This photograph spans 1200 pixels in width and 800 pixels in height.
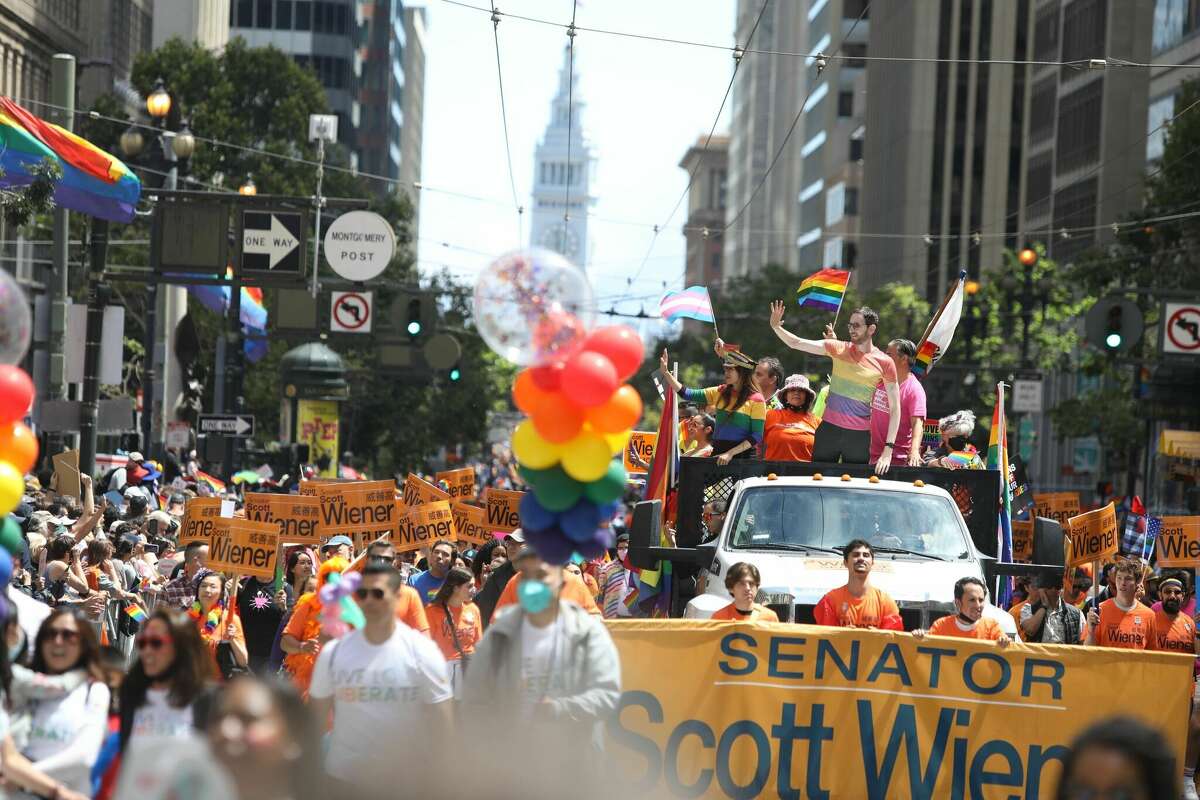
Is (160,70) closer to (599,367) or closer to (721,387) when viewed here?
(721,387)

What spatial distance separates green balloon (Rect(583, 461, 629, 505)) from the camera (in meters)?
8.79

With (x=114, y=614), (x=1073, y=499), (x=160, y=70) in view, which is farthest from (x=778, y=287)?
(x=114, y=614)

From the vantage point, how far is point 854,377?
14.5 metres

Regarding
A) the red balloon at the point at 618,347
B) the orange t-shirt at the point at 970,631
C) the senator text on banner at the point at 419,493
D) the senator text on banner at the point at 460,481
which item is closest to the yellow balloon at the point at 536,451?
the red balloon at the point at 618,347

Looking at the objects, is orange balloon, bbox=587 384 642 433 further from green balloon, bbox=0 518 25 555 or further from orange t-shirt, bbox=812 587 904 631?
orange t-shirt, bbox=812 587 904 631

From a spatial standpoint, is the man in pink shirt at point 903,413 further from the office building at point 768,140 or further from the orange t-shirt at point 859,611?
the office building at point 768,140

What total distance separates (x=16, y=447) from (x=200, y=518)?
7353 millimetres

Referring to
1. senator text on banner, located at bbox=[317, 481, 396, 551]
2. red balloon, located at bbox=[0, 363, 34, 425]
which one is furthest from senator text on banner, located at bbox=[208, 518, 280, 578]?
red balloon, located at bbox=[0, 363, 34, 425]

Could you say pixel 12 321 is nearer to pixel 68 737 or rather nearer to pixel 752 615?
pixel 68 737

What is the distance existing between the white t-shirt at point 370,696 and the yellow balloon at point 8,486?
1.46m

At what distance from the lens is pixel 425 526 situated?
58.1 feet

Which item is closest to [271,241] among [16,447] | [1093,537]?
[1093,537]

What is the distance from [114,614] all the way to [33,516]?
253cm

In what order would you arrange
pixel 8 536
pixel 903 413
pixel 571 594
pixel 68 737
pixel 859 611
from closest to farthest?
pixel 68 737 → pixel 8 536 → pixel 571 594 → pixel 859 611 → pixel 903 413
